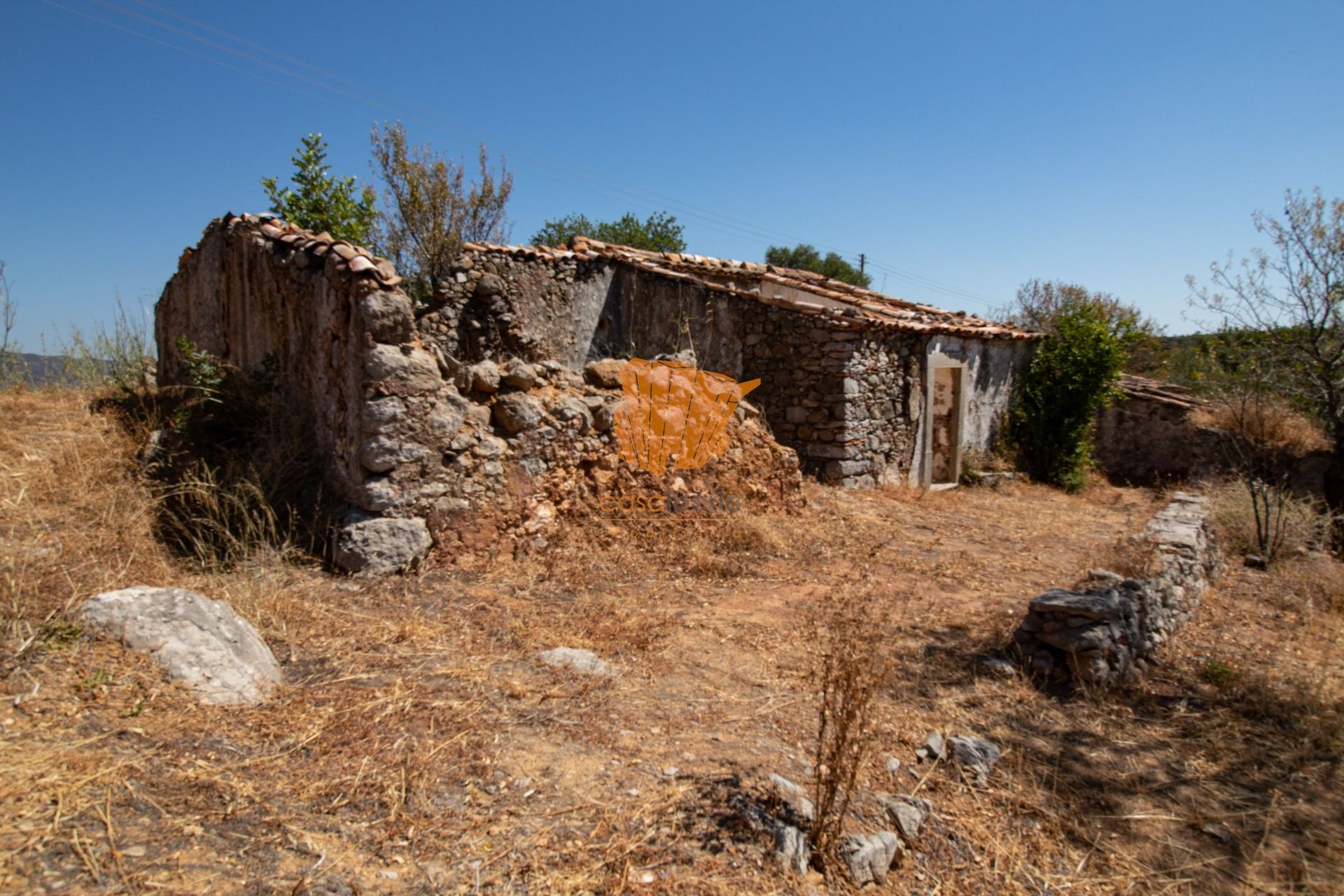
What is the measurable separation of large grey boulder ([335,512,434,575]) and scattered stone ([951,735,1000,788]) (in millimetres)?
3521

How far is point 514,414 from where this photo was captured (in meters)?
5.88

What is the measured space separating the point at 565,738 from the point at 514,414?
314 centimetres

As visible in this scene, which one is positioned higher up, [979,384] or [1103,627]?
[979,384]

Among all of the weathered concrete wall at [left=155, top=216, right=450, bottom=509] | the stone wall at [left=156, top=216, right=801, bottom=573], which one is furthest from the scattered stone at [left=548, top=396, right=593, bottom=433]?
the weathered concrete wall at [left=155, top=216, right=450, bottom=509]

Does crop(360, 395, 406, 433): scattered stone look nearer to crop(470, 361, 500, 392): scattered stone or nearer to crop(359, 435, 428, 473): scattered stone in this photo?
crop(359, 435, 428, 473): scattered stone

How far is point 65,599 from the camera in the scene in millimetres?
3273

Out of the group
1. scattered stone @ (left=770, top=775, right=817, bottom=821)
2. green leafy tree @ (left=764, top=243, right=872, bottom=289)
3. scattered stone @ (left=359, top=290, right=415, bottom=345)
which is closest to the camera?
scattered stone @ (left=770, top=775, right=817, bottom=821)

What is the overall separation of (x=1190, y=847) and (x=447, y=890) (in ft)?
9.29

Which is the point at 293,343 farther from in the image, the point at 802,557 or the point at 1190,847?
the point at 1190,847

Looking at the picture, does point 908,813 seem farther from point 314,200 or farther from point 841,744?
point 314,200

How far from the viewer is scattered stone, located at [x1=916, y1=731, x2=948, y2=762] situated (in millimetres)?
3402

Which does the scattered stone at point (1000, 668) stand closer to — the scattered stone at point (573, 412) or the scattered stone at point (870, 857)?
the scattered stone at point (870, 857)

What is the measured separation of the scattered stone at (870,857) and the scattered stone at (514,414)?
4.00 metres

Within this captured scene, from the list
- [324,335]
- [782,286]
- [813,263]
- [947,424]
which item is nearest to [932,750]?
[324,335]
